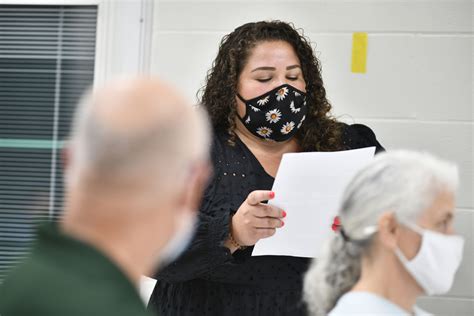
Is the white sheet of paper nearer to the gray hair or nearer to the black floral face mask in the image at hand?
the black floral face mask

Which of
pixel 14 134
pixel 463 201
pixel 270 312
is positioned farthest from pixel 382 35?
pixel 14 134

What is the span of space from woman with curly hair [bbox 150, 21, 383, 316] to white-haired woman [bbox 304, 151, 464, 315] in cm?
45

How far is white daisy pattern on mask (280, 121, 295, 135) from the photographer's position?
2.23 m

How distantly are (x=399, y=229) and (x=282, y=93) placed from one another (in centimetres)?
78

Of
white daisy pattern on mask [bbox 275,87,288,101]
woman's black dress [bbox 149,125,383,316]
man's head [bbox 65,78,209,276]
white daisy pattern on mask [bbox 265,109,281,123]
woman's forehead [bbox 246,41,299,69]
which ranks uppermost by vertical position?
woman's forehead [bbox 246,41,299,69]

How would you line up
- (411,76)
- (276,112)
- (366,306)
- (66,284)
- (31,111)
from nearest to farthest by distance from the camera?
(66,284) → (366,306) → (276,112) → (411,76) → (31,111)

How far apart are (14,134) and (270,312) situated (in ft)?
5.28

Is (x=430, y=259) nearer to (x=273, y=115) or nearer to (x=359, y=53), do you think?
(x=273, y=115)

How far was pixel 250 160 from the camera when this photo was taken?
2207 millimetres

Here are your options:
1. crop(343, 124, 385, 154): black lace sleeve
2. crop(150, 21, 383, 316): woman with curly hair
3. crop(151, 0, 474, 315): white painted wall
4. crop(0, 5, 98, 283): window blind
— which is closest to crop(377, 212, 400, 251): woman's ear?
crop(150, 21, 383, 316): woman with curly hair

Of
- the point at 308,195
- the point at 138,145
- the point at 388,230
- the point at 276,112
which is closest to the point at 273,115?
the point at 276,112

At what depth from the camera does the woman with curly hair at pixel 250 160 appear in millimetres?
2035

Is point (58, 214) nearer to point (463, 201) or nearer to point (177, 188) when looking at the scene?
point (463, 201)

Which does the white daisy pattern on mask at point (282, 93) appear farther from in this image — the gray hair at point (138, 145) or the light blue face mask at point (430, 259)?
the gray hair at point (138, 145)
